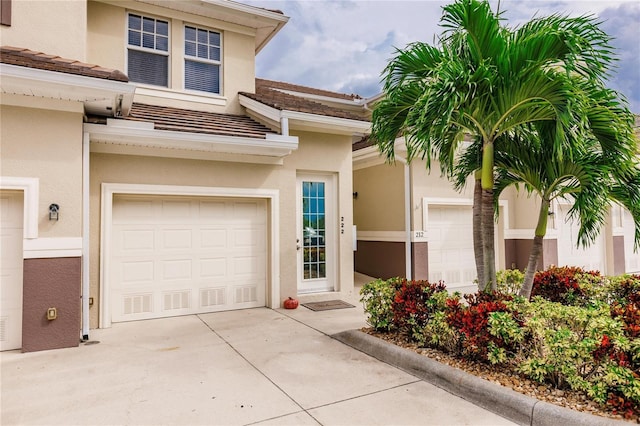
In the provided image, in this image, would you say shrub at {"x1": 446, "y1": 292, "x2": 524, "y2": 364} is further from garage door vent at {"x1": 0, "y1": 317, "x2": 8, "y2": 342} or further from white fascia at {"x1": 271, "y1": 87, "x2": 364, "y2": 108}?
white fascia at {"x1": 271, "y1": 87, "x2": 364, "y2": 108}

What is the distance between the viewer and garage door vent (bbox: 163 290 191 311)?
736 cm

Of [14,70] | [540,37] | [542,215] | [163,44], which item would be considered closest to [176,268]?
[14,70]

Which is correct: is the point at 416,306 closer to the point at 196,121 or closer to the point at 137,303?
the point at 137,303

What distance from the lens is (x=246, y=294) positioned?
26.5ft

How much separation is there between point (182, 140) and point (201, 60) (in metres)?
2.78

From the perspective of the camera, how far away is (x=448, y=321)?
463 cm

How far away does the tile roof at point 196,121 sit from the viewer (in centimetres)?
696

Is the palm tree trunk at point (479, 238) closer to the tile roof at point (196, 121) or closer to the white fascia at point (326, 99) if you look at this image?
the tile roof at point (196, 121)

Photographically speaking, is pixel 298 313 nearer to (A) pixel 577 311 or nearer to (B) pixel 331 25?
(A) pixel 577 311

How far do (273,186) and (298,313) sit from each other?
262cm

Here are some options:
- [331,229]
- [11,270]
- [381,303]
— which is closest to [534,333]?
[381,303]

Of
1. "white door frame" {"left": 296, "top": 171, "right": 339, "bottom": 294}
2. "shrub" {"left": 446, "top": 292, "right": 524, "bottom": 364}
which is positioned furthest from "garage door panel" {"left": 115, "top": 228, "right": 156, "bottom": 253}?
"shrub" {"left": 446, "top": 292, "right": 524, "bottom": 364}

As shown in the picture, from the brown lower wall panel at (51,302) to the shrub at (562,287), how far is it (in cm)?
745

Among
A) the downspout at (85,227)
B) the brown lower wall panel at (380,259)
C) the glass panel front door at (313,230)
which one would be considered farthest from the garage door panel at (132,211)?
the brown lower wall panel at (380,259)
